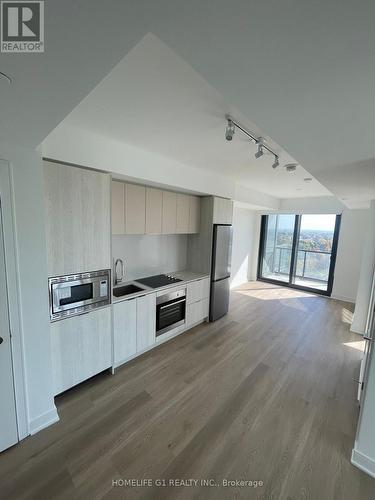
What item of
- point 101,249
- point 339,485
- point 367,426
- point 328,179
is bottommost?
point 339,485

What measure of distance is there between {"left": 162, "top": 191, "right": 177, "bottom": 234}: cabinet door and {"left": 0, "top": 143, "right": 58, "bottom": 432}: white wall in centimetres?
173

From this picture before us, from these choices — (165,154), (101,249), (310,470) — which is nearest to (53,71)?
(101,249)

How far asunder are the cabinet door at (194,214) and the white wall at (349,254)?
412 centimetres

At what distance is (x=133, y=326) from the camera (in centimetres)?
278

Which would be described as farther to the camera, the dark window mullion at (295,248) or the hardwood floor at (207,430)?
the dark window mullion at (295,248)

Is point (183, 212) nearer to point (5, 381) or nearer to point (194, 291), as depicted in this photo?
point (194, 291)

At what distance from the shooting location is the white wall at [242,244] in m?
6.23

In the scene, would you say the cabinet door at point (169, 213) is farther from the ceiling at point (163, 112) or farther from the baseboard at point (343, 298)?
the baseboard at point (343, 298)

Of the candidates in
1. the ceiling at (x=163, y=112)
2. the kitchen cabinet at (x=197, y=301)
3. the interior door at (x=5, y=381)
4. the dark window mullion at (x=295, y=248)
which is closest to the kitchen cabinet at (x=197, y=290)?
the kitchen cabinet at (x=197, y=301)

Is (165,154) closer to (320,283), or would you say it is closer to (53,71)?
(53,71)

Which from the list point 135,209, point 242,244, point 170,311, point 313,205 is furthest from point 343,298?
point 135,209

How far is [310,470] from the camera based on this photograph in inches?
65.4

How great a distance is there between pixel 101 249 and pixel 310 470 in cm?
263

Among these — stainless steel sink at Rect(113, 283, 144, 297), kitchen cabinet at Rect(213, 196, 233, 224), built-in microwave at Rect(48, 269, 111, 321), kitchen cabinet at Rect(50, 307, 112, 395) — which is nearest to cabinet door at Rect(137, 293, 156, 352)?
stainless steel sink at Rect(113, 283, 144, 297)
